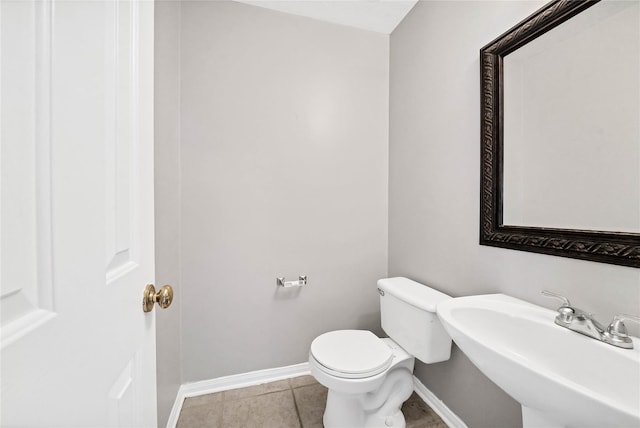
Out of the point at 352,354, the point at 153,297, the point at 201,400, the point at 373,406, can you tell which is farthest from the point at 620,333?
the point at 201,400

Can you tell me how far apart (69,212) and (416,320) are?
1.34 metres

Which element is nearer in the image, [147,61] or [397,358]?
[147,61]

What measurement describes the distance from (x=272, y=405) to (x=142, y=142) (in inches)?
60.9

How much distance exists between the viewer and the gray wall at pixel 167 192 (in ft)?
3.72

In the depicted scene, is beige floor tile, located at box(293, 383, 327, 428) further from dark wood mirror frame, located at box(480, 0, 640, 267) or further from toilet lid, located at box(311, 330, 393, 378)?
dark wood mirror frame, located at box(480, 0, 640, 267)

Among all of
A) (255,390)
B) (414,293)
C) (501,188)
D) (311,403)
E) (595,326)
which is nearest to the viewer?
(595,326)

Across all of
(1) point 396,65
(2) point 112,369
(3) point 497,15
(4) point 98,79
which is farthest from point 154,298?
(1) point 396,65

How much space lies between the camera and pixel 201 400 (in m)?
1.51

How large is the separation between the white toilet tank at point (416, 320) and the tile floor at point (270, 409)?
436mm

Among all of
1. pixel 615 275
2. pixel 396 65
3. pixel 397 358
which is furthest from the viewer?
pixel 396 65

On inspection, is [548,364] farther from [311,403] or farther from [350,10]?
[350,10]

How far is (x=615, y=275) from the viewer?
76 cm

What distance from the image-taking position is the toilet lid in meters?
1.14

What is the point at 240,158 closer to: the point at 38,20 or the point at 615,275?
the point at 38,20
